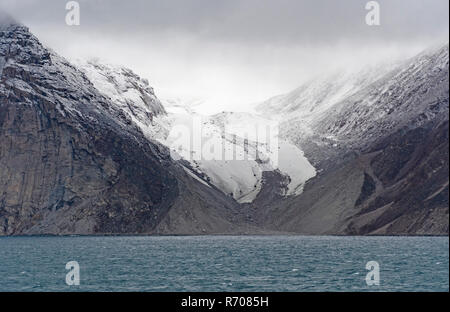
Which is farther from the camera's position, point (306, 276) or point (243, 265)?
point (243, 265)
